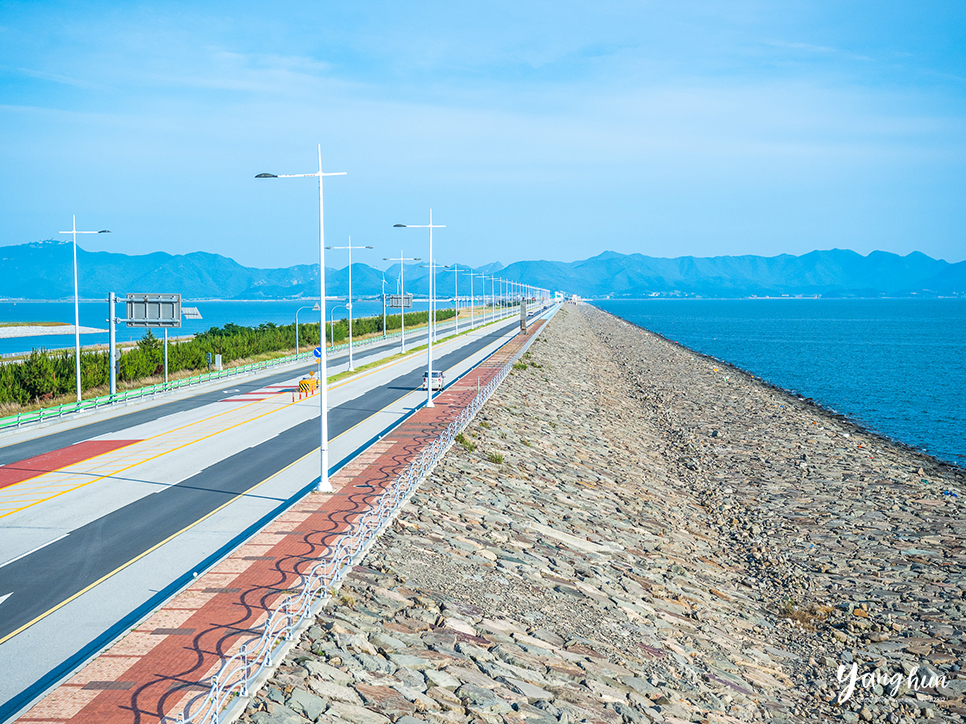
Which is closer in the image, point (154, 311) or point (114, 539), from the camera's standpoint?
point (114, 539)

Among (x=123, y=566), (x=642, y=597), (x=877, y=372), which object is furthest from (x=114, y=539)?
(x=877, y=372)

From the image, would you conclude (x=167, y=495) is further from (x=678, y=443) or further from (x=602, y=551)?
(x=678, y=443)

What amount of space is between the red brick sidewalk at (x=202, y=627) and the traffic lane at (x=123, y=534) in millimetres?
2784

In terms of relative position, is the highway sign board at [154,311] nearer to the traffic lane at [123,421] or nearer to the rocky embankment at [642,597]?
the traffic lane at [123,421]

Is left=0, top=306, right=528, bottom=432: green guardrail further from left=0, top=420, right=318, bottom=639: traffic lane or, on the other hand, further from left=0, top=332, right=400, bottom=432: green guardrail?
left=0, top=420, right=318, bottom=639: traffic lane

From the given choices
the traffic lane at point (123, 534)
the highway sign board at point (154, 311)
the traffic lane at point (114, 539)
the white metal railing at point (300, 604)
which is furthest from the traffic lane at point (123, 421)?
the white metal railing at point (300, 604)

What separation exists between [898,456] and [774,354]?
6968cm

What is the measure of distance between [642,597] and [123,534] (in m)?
13.0

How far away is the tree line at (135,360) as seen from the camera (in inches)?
1789

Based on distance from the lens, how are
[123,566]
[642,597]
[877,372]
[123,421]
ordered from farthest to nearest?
[877,372] < [123,421] < [642,597] < [123,566]

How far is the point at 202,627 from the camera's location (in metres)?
13.2

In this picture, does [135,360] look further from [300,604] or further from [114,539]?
[300,604]

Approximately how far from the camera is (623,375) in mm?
77000

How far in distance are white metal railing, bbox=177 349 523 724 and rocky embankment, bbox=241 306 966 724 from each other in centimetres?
35
